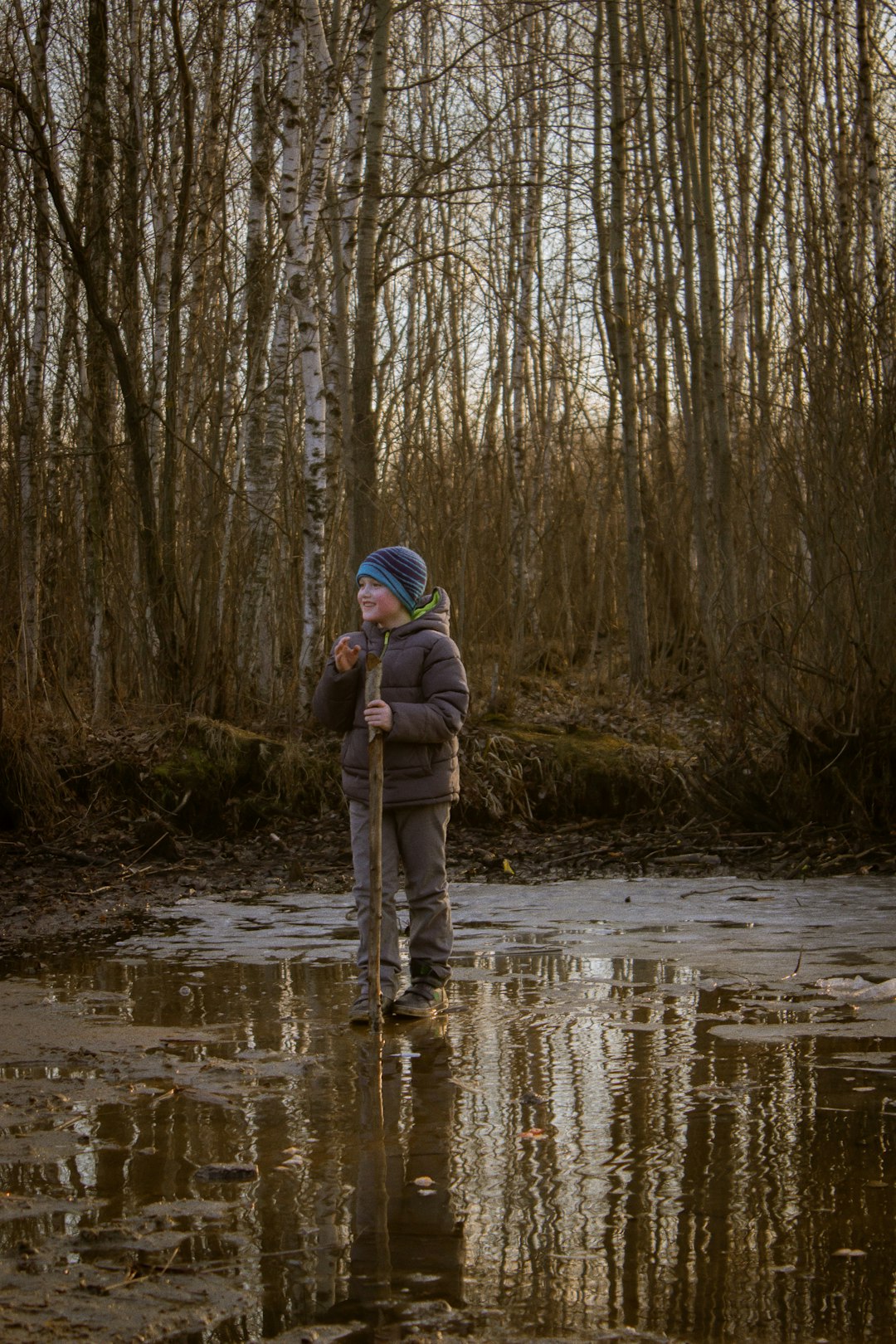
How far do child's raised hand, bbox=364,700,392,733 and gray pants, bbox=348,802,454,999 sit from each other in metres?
0.50

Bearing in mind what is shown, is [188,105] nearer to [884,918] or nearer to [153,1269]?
[884,918]

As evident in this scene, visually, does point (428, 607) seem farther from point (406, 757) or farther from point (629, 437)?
point (629, 437)

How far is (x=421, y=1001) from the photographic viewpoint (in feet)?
19.3

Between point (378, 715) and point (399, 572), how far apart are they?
0.69 m

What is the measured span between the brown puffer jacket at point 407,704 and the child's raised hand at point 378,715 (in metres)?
0.21

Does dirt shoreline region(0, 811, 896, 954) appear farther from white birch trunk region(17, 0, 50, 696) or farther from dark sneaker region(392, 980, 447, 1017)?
dark sneaker region(392, 980, 447, 1017)

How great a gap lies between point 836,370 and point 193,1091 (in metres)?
6.99

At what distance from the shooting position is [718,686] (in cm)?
1095

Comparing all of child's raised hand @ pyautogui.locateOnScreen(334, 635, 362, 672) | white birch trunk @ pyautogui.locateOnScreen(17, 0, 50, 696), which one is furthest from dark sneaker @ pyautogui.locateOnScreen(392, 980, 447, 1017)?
white birch trunk @ pyautogui.locateOnScreen(17, 0, 50, 696)

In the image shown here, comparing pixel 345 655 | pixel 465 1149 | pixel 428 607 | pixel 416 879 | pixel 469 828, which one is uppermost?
pixel 428 607

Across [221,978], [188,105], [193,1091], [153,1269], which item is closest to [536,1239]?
[153,1269]

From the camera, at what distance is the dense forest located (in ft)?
32.8

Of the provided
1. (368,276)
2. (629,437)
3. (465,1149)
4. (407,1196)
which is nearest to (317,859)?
(368,276)

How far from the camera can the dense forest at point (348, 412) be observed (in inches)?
394
